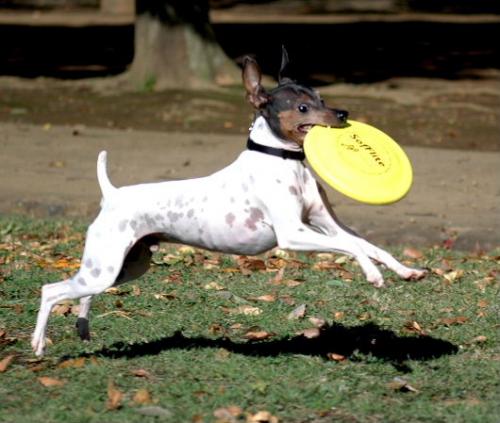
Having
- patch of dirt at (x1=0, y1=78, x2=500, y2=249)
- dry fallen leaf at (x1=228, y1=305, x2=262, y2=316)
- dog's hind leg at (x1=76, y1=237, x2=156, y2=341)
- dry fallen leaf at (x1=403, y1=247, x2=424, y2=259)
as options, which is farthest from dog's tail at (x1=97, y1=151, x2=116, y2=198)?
patch of dirt at (x1=0, y1=78, x2=500, y2=249)

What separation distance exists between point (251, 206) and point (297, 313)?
166cm

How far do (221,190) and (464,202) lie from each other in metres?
6.50

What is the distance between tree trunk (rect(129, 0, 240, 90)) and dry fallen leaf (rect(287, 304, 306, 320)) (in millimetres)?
12354

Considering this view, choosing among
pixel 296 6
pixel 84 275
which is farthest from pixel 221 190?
pixel 296 6

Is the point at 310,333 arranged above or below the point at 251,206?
below

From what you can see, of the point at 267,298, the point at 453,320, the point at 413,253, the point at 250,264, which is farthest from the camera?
the point at 413,253

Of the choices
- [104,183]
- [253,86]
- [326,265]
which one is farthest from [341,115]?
[326,265]

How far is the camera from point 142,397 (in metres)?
6.43

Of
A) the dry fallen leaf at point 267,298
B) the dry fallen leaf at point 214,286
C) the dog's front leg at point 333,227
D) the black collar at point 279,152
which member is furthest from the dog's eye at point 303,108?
the dry fallen leaf at point 214,286

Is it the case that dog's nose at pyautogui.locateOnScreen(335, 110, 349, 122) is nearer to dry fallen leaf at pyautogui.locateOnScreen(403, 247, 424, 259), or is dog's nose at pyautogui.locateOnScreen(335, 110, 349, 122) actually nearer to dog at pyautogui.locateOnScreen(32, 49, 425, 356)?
dog at pyautogui.locateOnScreen(32, 49, 425, 356)

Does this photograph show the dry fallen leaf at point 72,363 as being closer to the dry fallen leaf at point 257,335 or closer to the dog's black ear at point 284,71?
the dry fallen leaf at point 257,335

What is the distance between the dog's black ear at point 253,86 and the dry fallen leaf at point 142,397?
5.08ft

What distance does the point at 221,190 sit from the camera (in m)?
6.92

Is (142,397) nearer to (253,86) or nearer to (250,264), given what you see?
(253,86)
